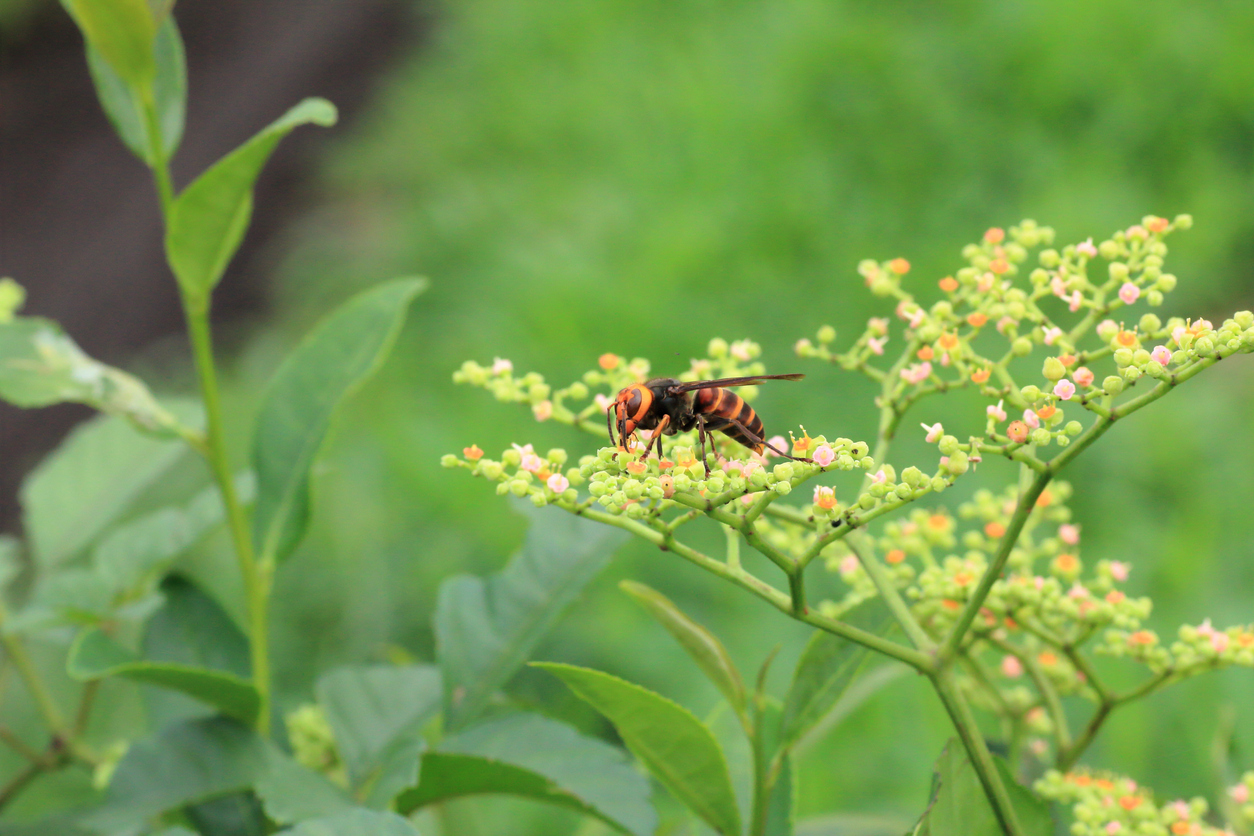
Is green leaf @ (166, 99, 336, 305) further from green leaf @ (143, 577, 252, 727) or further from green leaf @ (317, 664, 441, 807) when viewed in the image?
green leaf @ (317, 664, 441, 807)

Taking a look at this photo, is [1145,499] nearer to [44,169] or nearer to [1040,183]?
[1040,183]

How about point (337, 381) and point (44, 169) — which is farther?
point (44, 169)

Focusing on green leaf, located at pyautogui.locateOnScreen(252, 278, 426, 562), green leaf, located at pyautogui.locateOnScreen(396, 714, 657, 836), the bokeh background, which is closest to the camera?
green leaf, located at pyautogui.locateOnScreen(396, 714, 657, 836)

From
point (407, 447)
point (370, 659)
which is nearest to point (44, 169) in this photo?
point (407, 447)

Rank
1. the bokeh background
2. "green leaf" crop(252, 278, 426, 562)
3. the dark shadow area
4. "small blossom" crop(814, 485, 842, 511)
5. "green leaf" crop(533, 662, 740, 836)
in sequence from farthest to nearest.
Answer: the dark shadow area
the bokeh background
"green leaf" crop(252, 278, 426, 562)
"green leaf" crop(533, 662, 740, 836)
"small blossom" crop(814, 485, 842, 511)

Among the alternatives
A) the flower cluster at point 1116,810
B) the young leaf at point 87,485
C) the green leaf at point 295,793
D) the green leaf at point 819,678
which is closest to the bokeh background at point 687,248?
the young leaf at point 87,485

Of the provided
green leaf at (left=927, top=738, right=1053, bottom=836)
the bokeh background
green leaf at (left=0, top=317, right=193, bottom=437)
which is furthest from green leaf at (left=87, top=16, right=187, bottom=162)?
the bokeh background

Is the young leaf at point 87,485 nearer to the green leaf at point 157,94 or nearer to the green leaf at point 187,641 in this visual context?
the green leaf at point 187,641
